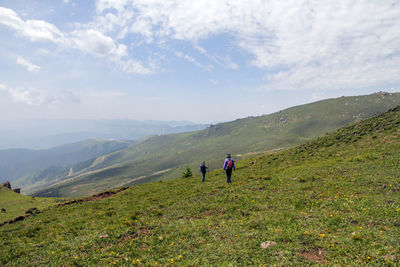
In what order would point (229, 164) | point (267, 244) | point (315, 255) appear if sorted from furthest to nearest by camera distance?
point (229, 164) → point (267, 244) → point (315, 255)

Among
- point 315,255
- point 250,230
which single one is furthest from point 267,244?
point 315,255

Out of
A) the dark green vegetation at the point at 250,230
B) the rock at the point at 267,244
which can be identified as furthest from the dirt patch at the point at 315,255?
the rock at the point at 267,244

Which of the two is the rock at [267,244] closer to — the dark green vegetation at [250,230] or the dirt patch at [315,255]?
the dark green vegetation at [250,230]

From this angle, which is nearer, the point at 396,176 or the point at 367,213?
the point at 367,213

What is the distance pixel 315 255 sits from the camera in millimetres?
9180

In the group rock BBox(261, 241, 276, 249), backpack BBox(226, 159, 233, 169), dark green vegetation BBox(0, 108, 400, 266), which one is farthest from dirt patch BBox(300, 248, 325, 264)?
backpack BBox(226, 159, 233, 169)

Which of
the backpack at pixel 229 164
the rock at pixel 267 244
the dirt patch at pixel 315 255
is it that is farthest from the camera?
the backpack at pixel 229 164

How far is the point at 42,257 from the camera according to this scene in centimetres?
1259

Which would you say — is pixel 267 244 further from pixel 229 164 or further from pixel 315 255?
pixel 229 164

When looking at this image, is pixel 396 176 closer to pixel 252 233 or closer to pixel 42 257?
pixel 252 233

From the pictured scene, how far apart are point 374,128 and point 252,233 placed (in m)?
46.3

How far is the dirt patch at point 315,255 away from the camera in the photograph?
8.75 metres

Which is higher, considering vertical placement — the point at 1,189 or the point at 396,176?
the point at 396,176

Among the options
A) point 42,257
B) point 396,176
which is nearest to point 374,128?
point 396,176
